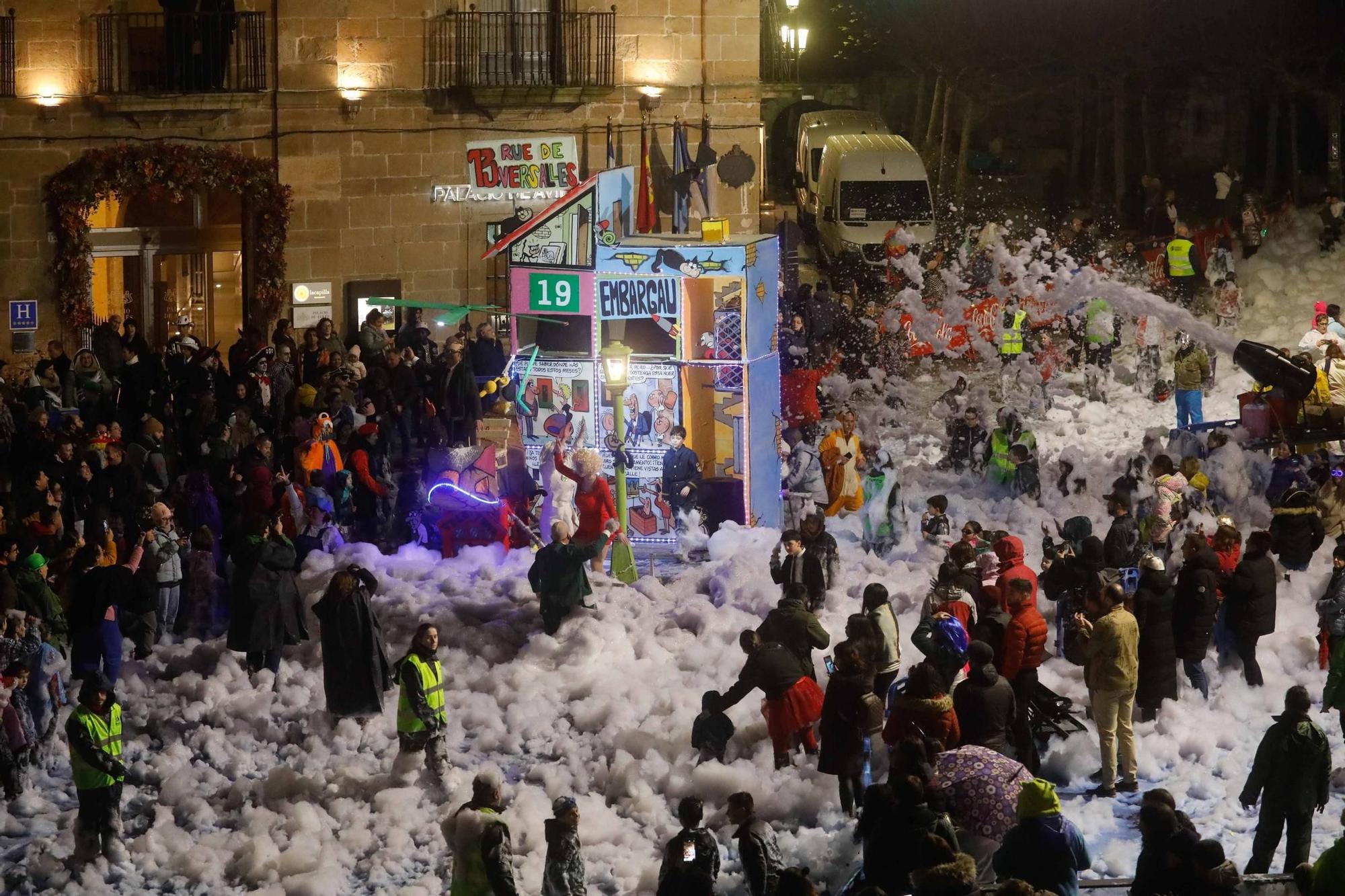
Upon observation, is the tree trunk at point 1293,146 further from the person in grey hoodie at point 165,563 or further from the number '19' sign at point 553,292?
the person in grey hoodie at point 165,563

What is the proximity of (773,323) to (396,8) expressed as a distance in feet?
34.1

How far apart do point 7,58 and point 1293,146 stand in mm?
22937

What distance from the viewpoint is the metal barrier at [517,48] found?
25172 millimetres

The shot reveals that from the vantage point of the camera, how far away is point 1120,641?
11.9 m

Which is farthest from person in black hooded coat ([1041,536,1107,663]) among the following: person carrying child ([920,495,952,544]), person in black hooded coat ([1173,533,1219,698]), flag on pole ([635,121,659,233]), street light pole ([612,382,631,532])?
flag on pole ([635,121,659,233])

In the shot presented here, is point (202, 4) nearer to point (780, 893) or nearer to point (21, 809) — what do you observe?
point (21, 809)

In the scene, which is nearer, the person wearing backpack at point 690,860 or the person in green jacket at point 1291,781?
the person wearing backpack at point 690,860

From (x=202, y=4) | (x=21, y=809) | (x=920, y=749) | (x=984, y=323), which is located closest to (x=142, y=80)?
(x=202, y=4)

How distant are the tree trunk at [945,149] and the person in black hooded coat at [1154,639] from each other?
24813 millimetres

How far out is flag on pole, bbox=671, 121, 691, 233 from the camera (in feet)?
82.9

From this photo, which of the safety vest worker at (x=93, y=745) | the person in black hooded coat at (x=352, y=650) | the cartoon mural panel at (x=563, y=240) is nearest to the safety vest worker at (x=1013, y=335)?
the cartoon mural panel at (x=563, y=240)

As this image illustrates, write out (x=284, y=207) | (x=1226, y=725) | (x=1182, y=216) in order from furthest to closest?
(x=1182, y=216) < (x=284, y=207) < (x=1226, y=725)

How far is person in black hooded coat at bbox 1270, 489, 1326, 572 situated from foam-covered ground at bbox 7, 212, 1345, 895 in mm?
278

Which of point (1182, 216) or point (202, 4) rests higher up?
point (202, 4)
